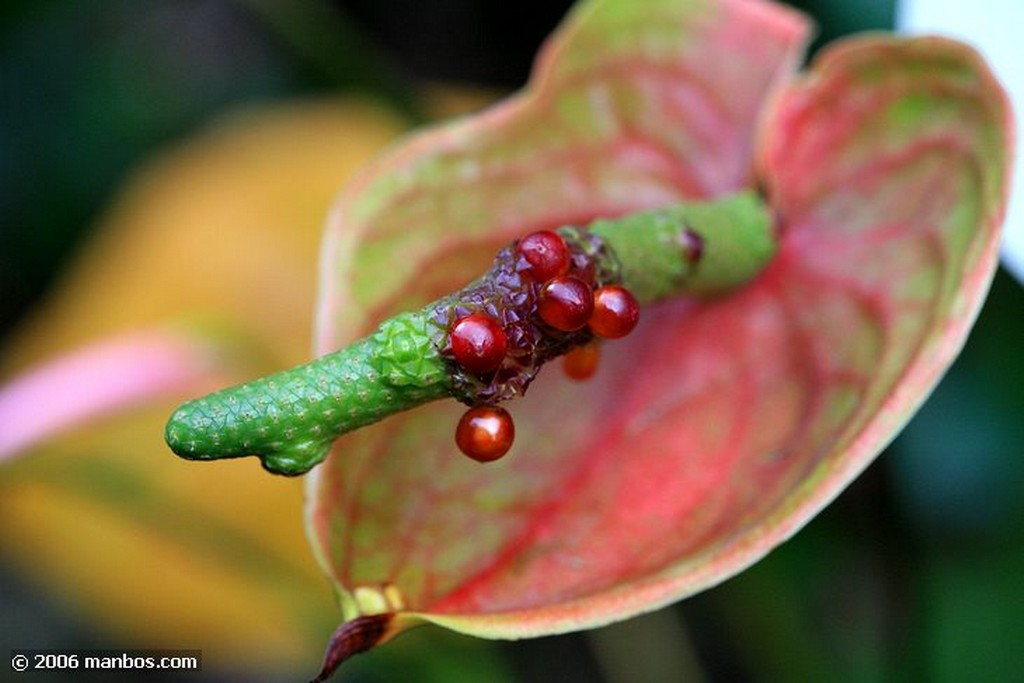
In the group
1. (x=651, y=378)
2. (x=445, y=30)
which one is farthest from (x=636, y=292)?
(x=445, y=30)

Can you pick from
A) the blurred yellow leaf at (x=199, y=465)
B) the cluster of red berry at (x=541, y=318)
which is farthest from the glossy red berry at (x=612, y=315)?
the blurred yellow leaf at (x=199, y=465)

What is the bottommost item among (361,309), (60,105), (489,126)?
(361,309)

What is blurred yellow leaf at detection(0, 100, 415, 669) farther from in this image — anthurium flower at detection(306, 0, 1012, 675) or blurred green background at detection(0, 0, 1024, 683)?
anthurium flower at detection(306, 0, 1012, 675)

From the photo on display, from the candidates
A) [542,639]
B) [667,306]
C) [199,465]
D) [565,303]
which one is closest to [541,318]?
[565,303]

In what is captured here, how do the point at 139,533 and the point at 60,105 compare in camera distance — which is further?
the point at 60,105

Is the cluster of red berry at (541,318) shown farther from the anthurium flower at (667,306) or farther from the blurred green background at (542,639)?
the blurred green background at (542,639)

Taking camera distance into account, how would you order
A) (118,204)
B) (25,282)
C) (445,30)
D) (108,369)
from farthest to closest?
(445,30), (25,282), (118,204), (108,369)

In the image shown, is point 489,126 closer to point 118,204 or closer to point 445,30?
point 118,204

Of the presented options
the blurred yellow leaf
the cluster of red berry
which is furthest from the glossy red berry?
the blurred yellow leaf
